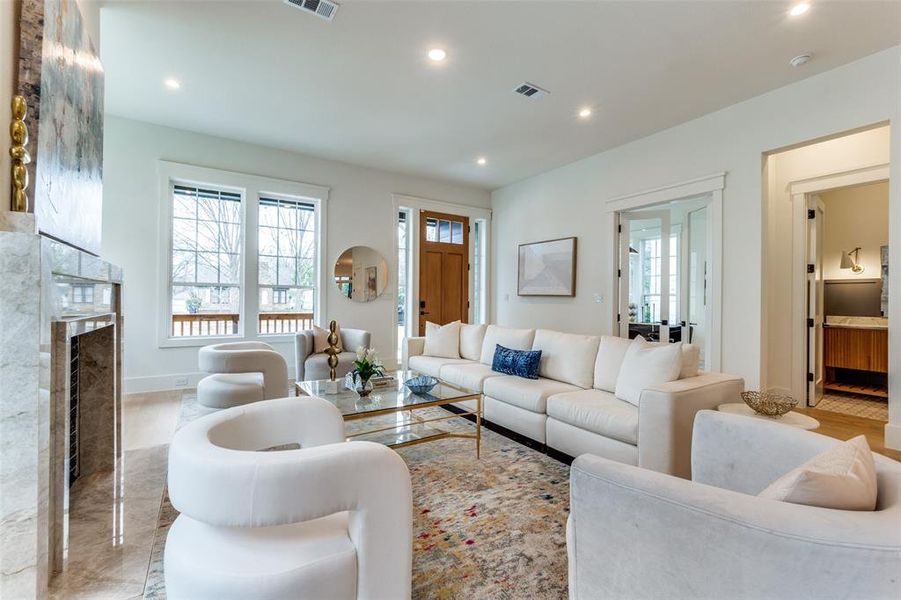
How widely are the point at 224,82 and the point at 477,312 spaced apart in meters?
4.73

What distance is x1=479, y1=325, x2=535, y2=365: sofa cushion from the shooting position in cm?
376

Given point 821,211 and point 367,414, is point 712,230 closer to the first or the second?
point 821,211

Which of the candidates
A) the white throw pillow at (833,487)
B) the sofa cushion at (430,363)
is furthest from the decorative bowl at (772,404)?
the sofa cushion at (430,363)

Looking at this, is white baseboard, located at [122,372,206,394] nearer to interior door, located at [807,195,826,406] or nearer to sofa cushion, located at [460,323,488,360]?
sofa cushion, located at [460,323,488,360]

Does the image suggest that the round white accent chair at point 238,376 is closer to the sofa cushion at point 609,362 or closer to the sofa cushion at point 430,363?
the sofa cushion at point 430,363

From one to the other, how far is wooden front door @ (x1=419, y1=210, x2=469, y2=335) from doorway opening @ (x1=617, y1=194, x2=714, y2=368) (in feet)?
8.49

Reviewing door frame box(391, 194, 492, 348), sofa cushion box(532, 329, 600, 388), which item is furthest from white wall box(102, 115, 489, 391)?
sofa cushion box(532, 329, 600, 388)

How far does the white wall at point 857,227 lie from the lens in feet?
15.6

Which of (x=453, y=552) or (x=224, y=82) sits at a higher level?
(x=224, y=82)

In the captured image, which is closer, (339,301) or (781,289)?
(781,289)

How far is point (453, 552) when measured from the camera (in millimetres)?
1705

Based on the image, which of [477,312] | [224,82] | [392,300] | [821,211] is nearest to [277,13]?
[224,82]

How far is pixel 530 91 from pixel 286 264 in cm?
361

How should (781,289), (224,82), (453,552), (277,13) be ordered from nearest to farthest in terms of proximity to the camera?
(453,552), (277,13), (224,82), (781,289)
